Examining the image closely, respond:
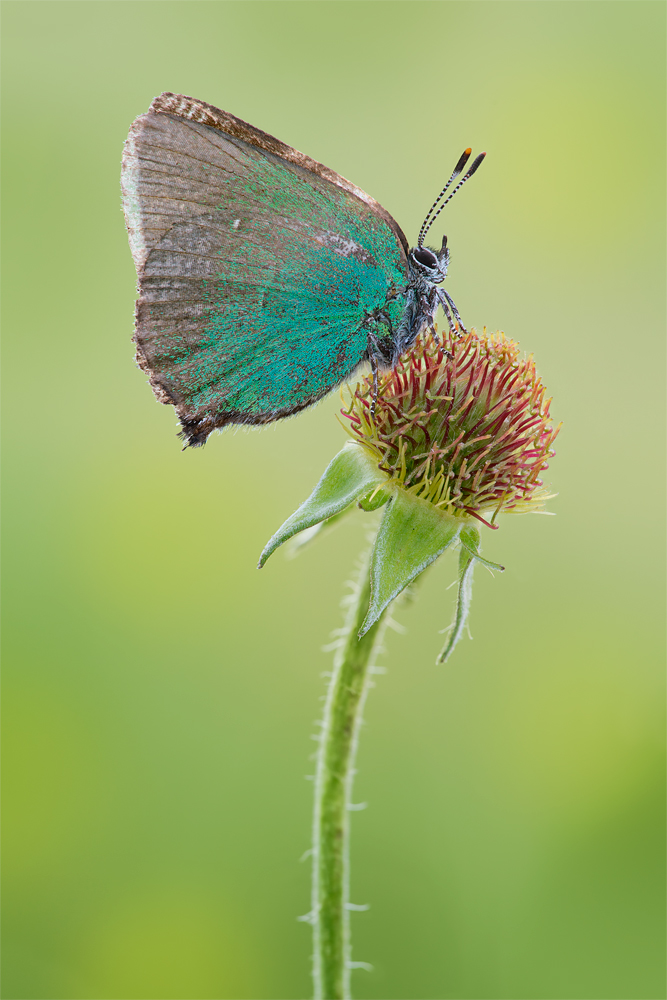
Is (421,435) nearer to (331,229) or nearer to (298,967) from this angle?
(331,229)

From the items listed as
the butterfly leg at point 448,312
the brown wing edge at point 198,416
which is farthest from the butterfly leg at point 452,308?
the brown wing edge at point 198,416

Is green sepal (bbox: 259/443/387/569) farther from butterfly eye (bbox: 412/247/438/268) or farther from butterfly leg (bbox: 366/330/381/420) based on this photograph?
butterfly eye (bbox: 412/247/438/268)

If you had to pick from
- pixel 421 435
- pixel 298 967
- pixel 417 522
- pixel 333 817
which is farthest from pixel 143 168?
pixel 298 967

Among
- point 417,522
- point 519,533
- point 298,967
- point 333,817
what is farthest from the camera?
point 519,533

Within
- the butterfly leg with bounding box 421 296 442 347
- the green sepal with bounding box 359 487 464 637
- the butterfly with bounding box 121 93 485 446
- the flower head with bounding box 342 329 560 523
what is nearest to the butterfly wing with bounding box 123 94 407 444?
the butterfly with bounding box 121 93 485 446

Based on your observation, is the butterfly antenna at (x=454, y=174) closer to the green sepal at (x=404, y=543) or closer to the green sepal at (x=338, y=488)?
the green sepal at (x=338, y=488)

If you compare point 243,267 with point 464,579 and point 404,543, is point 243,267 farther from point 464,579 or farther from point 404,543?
point 464,579

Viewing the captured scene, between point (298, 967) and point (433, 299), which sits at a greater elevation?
point (433, 299)

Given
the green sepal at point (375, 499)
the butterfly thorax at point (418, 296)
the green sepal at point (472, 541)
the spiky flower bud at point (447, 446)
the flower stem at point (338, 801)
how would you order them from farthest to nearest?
1. the butterfly thorax at point (418, 296)
2. the green sepal at point (375, 499)
3. the spiky flower bud at point (447, 446)
4. the green sepal at point (472, 541)
5. the flower stem at point (338, 801)
